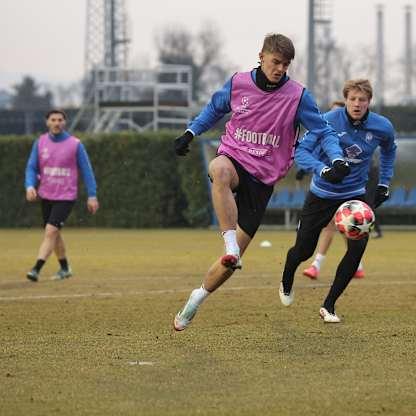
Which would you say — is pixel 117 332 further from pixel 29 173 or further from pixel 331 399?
pixel 29 173

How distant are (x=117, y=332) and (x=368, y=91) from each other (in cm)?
297

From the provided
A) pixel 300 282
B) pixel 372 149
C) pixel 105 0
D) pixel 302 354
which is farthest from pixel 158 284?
pixel 105 0

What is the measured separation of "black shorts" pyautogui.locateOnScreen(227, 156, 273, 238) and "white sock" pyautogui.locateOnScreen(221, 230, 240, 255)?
0.36m

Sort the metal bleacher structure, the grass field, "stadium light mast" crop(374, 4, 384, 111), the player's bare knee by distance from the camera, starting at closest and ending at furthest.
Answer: the grass field, the player's bare knee, the metal bleacher structure, "stadium light mast" crop(374, 4, 384, 111)

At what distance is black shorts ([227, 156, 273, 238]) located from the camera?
8875 mm

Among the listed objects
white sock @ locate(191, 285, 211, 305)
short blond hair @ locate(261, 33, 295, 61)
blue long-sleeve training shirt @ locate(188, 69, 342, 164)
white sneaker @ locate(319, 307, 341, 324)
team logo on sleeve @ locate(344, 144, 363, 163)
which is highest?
short blond hair @ locate(261, 33, 295, 61)

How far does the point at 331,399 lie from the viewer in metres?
6.20

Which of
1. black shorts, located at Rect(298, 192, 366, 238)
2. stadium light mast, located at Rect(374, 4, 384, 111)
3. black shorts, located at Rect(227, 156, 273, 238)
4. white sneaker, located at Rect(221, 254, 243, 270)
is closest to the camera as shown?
white sneaker, located at Rect(221, 254, 243, 270)

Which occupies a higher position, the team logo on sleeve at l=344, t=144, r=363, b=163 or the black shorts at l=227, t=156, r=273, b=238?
the team logo on sleeve at l=344, t=144, r=363, b=163

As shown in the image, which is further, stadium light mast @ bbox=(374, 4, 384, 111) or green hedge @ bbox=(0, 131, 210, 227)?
stadium light mast @ bbox=(374, 4, 384, 111)

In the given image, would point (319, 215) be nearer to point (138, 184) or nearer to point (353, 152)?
point (353, 152)

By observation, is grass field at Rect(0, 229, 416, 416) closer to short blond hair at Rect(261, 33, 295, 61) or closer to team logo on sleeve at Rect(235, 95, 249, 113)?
team logo on sleeve at Rect(235, 95, 249, 113)

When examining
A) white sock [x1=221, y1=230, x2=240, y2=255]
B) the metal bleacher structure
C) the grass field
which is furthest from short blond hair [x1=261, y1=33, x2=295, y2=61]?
the metal bleacher structure

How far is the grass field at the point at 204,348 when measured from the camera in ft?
20.3
